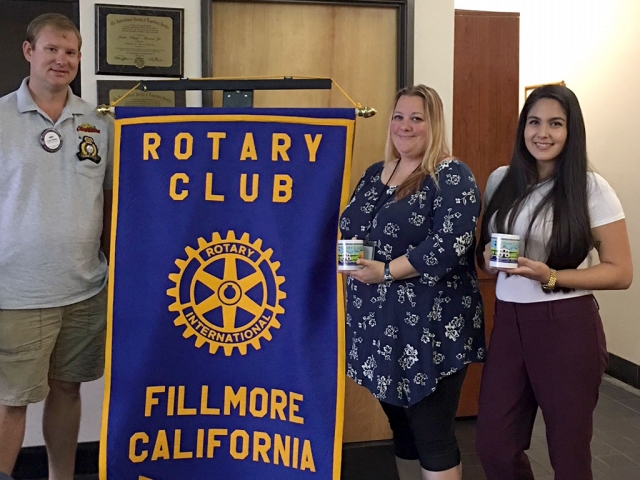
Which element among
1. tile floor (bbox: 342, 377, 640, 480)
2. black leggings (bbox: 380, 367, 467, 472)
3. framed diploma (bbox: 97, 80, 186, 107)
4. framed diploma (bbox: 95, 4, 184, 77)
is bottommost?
tile floor (bbox: 342, 377, 640, 480)

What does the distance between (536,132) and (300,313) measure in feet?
2.82

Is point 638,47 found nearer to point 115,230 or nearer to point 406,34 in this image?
point 406,34

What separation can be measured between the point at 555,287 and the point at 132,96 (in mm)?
1749

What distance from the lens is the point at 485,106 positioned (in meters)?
3.36

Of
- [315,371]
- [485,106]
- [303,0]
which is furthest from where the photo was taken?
[485,106]

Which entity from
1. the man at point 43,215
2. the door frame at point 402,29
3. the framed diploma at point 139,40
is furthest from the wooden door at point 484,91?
the man at point 43,215

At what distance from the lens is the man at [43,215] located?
2109 millimetres

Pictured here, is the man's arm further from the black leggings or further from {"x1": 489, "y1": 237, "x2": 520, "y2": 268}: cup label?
{"x1": 489, "y1": 237, "x2": 520, "y2": 268}: cup label

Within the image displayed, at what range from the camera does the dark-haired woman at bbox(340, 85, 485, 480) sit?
184 centimetres

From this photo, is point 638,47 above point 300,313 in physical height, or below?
above

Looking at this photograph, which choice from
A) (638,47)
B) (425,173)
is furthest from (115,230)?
(638,47)

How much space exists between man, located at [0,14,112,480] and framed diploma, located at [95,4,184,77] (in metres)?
0.40

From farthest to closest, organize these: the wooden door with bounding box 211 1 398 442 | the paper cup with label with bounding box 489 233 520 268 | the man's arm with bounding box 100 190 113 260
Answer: the wooden door with bounding box 211 1 398 442 → the man's arm with bounding box 100 190 113 260 → the paper cup with label with bounding box 489 233 520 268

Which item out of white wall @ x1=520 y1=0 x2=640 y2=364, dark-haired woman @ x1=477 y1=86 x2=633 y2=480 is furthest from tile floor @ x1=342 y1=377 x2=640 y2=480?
dark-haired woman @ x1=477 y1=86 x2=633 y2=480
